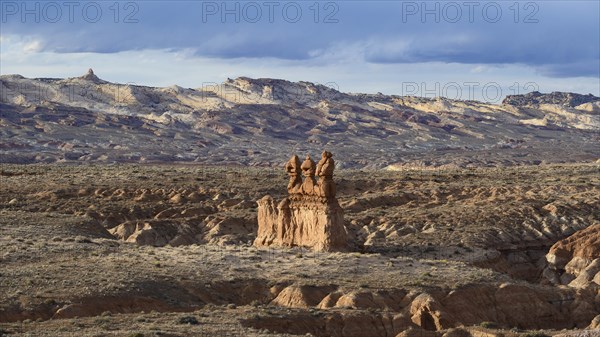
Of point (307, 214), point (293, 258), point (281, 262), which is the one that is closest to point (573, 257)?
point (307, 214)

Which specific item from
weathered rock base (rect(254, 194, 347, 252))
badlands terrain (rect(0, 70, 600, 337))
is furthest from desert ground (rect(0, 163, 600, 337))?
weathered rock base (rect(254, 194, 347, 252))

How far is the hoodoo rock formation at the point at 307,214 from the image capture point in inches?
2021

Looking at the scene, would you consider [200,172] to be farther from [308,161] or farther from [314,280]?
[314,280]

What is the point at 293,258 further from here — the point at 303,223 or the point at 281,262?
the point at 303,223

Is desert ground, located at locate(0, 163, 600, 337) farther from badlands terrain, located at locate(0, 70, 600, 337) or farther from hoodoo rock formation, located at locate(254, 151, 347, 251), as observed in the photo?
hoodoo rock formation, located at locate(254, 151, 347, 251)

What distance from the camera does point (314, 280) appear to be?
42.9 metres

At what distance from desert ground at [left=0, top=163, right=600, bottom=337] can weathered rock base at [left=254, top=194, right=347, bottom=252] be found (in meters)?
0.94

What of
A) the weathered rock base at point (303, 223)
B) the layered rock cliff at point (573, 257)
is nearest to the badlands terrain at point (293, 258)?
the layered rock cliff at point (573, 257)

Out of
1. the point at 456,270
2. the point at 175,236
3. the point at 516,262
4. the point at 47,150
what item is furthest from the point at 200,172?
the point at 47,150

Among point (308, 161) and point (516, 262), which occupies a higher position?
point (308, 161)

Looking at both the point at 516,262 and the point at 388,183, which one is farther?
the point at 388,183

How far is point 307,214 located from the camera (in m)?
52.7

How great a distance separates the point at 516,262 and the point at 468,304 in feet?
59.9

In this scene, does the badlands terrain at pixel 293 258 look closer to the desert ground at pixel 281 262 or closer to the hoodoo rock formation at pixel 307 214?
the desert ground at pixel 281 262
